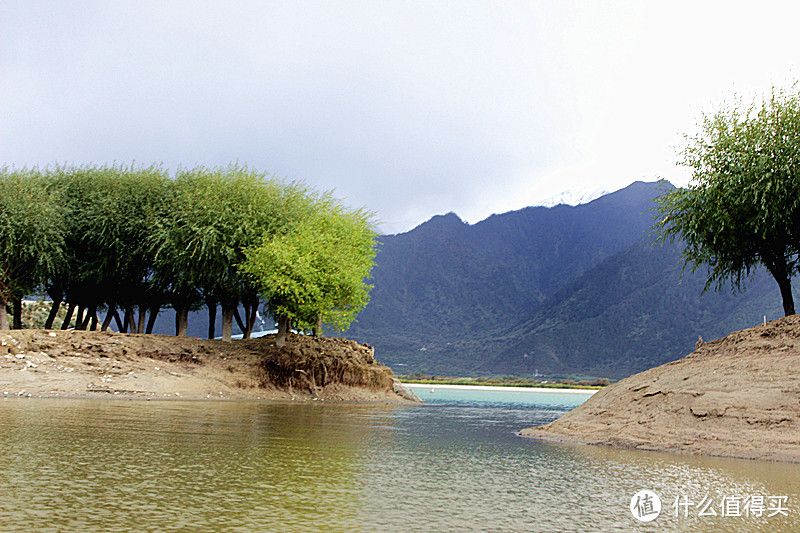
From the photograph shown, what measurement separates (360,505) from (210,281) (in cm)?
3837

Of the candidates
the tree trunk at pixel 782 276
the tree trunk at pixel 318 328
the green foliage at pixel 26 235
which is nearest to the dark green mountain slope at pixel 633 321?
the tree trunk at pixel 318 328

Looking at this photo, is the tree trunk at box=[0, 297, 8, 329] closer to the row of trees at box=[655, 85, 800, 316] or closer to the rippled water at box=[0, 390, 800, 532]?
the rippled water at box=[0, 390, 800, 532]

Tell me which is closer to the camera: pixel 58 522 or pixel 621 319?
pixel 58 522

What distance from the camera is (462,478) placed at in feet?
34.6

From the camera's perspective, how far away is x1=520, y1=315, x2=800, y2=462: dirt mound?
1551cm

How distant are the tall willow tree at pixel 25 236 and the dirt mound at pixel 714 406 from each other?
3690 centimetres

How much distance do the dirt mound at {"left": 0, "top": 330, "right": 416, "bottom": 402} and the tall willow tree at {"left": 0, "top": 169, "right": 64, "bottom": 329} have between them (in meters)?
8.57

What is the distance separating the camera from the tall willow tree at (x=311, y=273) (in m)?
38.9

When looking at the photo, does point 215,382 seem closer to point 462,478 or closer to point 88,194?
point 88,194

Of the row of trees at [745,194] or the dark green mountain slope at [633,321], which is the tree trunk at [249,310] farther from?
the dark green mountain slope at [633,321]

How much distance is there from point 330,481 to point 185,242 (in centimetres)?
3597

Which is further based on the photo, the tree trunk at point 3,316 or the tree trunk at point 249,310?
the tree trunk at point 249,310

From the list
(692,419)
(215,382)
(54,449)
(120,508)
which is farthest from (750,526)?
(215,382)

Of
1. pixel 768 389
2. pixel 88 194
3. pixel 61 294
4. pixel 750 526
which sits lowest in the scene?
pixel 750 526
